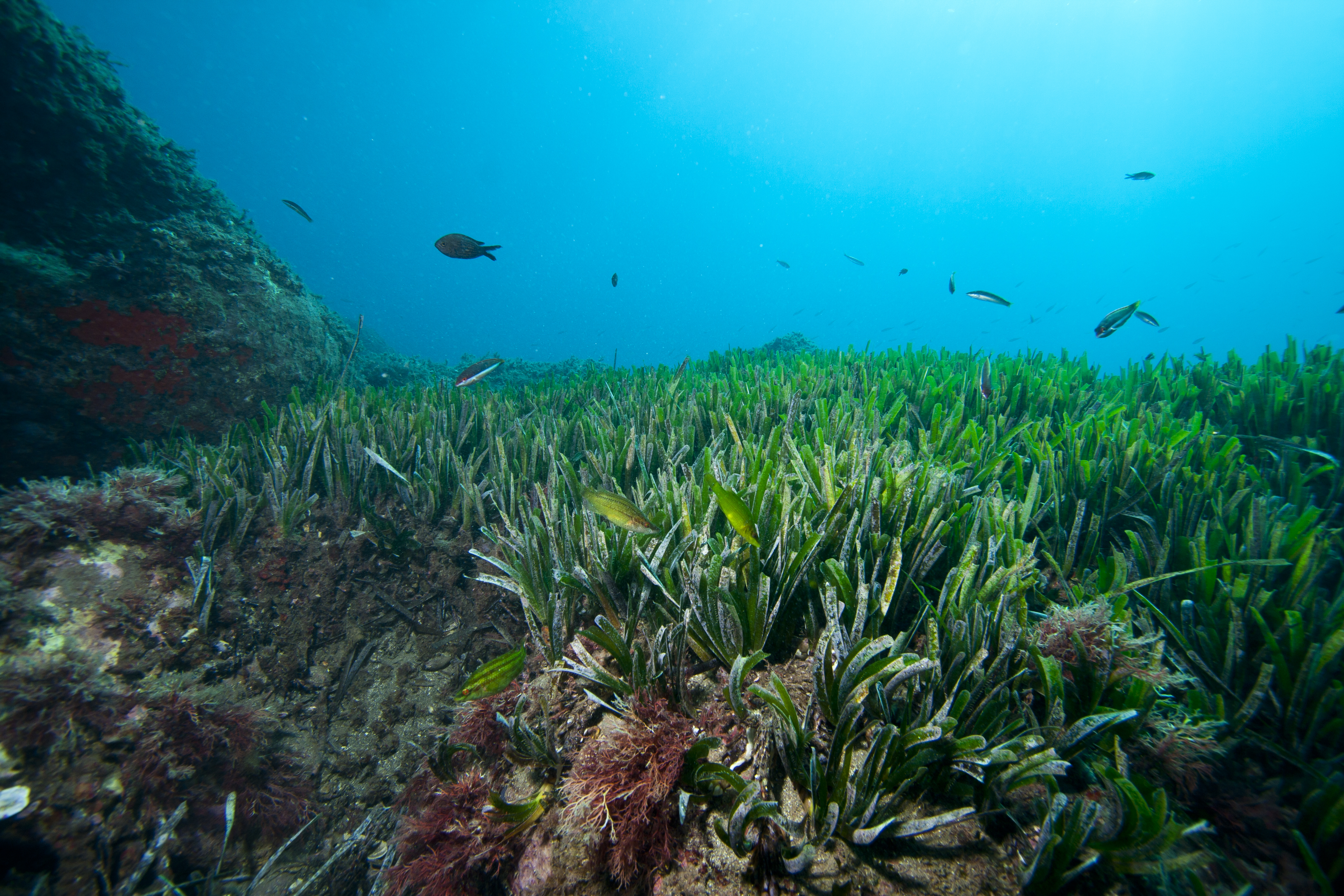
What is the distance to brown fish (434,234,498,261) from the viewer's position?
17.6 ft

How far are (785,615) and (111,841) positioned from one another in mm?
3160

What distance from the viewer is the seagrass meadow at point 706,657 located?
4.39 ft

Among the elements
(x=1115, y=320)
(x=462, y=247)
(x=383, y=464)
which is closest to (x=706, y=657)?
(x=383, y=464)

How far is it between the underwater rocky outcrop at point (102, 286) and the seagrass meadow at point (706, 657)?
6.08ft

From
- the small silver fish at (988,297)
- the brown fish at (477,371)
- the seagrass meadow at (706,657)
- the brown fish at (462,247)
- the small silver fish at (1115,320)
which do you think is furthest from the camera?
the small silver fish at (988,297)

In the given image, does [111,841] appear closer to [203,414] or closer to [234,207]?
[203,414]

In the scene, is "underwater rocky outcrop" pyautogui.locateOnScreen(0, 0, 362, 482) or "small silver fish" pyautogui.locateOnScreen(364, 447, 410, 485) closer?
"small silver fish" pyautogui.locateOnScreen(364, 447, 410, 485)

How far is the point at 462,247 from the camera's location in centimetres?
549

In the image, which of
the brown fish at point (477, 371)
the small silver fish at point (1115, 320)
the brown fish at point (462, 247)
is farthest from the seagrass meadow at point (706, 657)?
the brown fish at point (462, 247)

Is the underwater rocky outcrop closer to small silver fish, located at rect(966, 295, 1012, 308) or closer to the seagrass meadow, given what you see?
the seagrass meadow

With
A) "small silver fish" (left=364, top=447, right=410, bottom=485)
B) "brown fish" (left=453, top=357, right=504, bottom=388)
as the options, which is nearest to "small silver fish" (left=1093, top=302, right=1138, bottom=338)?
"brown fish" (left=453, top=357, right=504, bottom=388)

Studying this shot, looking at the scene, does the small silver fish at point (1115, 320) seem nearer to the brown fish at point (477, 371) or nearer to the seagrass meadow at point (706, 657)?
the seagrass meadow at point (706, 657)

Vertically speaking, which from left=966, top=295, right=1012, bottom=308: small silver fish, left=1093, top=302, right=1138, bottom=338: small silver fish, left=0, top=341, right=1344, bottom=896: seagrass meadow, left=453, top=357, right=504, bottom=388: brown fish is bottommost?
left=0, top=341, right=1344, bottom=896: seagrass meadow

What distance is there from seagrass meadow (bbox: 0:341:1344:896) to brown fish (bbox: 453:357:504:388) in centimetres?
80
